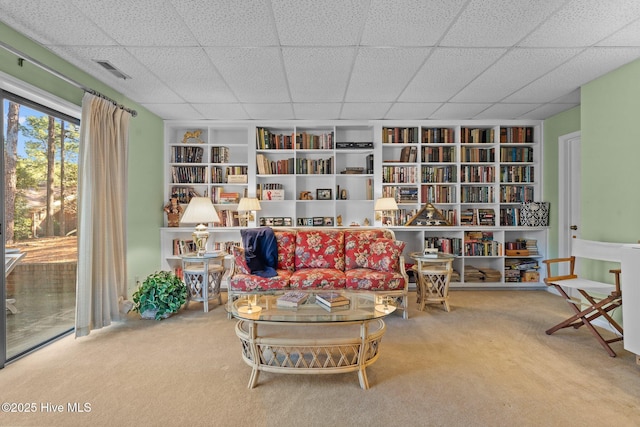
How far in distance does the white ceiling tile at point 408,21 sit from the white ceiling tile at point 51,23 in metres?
2.03

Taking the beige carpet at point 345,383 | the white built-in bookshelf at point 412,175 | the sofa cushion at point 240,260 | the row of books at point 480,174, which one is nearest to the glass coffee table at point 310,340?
the beige carpet at point 345,383

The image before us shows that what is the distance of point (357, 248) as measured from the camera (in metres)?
4.09

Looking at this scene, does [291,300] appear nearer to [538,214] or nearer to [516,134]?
[538,214]

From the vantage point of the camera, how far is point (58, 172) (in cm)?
314

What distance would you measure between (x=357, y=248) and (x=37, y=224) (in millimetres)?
3186

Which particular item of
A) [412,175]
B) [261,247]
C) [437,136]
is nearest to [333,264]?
[261,247]

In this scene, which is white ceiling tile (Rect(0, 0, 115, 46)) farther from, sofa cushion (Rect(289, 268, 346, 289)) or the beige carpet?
sofa cushion (Rect(289, 268, 346, 289))

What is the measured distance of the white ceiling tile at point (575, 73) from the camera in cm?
288

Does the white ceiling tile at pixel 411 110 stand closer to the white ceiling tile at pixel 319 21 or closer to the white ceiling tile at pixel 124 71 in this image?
the white ceiling tile at pixel 319 21

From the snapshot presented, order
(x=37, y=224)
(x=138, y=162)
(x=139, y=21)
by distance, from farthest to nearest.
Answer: (x=138, y=162) → (x=37, y=224) → (x=139, y=21)

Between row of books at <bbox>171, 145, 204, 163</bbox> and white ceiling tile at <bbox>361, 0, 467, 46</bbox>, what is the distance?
328 cm

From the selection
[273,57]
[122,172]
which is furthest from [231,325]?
[273,57]

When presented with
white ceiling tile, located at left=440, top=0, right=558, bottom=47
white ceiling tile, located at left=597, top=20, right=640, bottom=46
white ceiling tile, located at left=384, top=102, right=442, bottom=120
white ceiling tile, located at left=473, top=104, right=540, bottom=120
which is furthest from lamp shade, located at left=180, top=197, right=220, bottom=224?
white ceiling tile, located at left=597, top=20, right=640, bottom=46

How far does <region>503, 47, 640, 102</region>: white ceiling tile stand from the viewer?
288 centimetres
